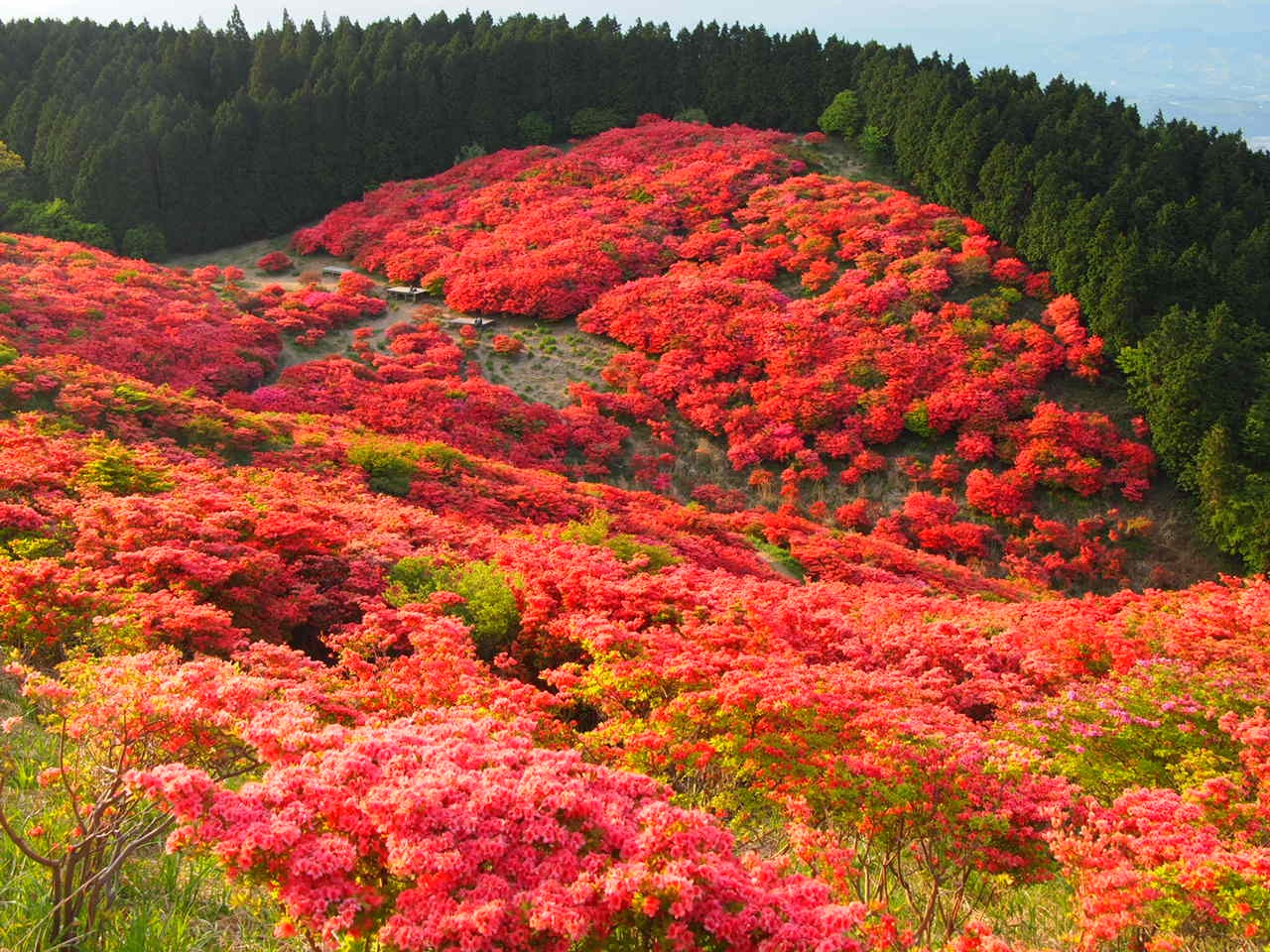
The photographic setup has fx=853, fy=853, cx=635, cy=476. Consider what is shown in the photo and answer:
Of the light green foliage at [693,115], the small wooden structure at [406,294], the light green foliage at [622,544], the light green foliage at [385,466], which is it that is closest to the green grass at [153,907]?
the light green foliage at [622,544]

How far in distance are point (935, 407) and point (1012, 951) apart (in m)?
24.8

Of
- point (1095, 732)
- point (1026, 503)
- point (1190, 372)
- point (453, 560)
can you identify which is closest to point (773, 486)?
point (1026, 503)

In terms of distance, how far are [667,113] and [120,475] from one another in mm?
49318

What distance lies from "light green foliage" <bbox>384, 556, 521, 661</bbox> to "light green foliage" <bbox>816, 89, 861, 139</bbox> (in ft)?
142

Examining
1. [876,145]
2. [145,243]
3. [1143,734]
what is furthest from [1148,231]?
[145,243]

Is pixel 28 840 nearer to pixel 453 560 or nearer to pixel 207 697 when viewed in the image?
pixel 207 697

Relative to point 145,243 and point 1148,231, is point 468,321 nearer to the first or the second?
point 145,243

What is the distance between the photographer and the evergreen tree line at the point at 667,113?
2634 cm

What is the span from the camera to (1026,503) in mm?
25375

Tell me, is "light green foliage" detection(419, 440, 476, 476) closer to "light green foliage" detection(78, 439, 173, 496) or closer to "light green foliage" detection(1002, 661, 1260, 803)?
"light green foliage" detection(78, 439, 173, 496)

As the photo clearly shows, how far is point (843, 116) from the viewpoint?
48438 millimetres

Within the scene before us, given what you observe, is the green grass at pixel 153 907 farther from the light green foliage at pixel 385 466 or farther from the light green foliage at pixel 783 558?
the light green foliage at pixel 783 558

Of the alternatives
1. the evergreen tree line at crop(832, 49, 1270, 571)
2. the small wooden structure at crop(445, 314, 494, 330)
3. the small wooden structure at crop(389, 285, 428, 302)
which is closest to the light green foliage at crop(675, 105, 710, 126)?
the evergreen tree line at crop(832, 49, 1270, 571)

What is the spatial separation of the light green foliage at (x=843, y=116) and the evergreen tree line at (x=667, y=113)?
0.71 metres
